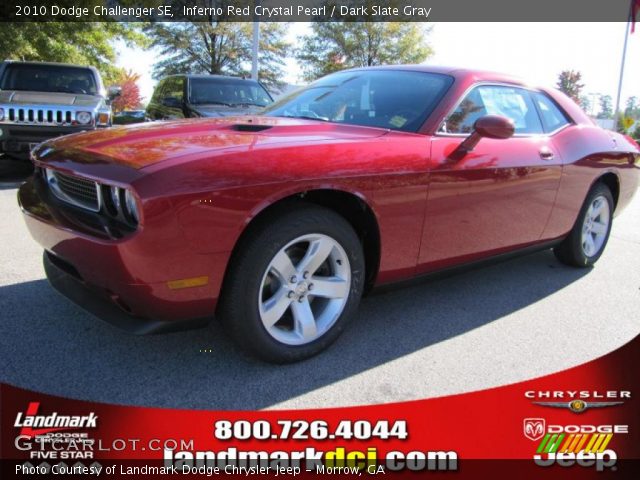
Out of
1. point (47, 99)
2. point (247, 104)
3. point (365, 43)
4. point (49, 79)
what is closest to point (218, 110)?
point (247, 104)

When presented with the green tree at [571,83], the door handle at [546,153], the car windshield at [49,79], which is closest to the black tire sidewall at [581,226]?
the door handle at [546,153]

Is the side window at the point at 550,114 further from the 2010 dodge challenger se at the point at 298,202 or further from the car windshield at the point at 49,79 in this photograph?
the car windshield at the point at 49,79

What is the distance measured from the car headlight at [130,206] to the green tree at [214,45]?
26345 millimetres

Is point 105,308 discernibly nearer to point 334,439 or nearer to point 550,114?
point 334,439

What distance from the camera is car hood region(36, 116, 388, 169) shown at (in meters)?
2.23

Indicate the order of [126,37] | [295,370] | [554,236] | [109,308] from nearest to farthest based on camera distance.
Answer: [109,308], [295,370], [554,236], [126,37]

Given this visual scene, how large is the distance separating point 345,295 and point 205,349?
777 mm

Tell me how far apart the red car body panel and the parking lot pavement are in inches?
15.3

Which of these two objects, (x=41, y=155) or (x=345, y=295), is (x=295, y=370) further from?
Answer: (x=41, y=155)

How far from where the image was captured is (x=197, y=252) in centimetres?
210

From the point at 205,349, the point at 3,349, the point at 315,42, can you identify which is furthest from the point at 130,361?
the point at 315,42

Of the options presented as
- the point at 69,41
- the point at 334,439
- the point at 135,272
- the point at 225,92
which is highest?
the point at 69,41

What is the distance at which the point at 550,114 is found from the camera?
400 cm

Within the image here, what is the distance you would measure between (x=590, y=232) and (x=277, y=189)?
3295 mm
